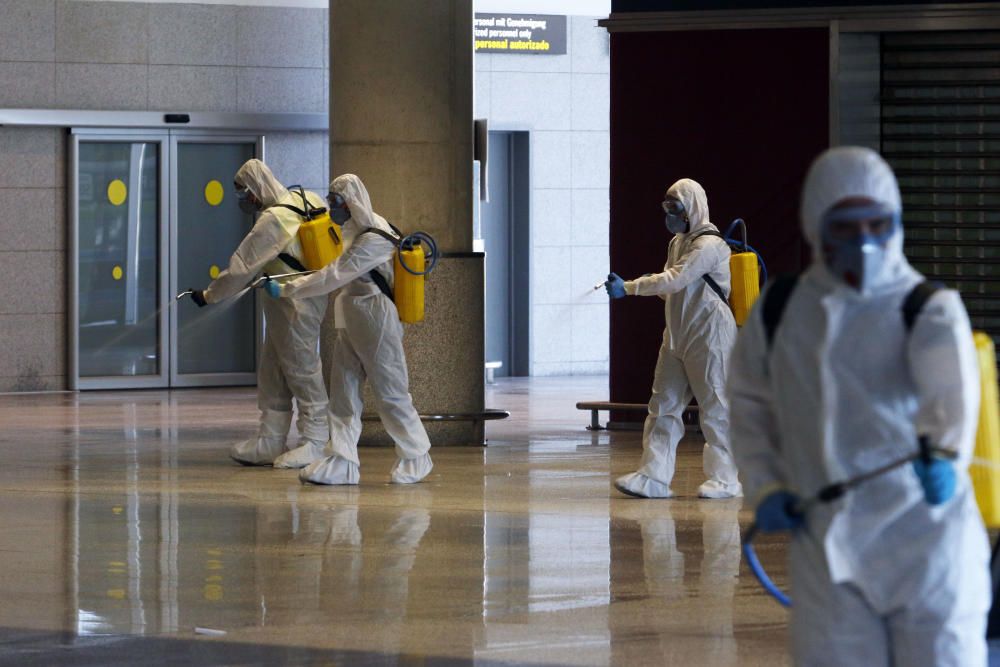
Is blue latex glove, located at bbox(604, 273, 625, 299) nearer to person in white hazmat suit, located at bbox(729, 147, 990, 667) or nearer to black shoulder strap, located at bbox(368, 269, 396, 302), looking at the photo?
black shoulder strap, located at bbox(368, 269, 396, 302)

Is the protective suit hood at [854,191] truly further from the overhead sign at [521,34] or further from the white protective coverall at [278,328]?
the overhead sign at [521,34]

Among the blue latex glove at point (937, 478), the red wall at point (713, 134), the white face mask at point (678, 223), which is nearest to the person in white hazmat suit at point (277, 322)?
the white face mask at point (678, 223)

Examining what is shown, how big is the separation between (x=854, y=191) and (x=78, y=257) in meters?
15.5

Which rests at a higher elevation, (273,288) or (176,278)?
(176,278)

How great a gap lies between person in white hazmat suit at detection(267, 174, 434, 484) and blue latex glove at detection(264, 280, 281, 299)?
4 centimetres

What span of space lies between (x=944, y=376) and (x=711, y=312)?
20.2ft

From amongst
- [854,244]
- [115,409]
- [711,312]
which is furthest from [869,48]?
[854,244]

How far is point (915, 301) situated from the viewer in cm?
367

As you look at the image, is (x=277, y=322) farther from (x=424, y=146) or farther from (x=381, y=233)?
(x=424, y=146)

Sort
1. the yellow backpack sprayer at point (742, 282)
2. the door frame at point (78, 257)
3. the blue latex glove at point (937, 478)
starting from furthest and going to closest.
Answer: the door frame at point (78, 257)
the yellow backpack sprayer at point (742, 282)
the blue latex glove at point (937, 478)

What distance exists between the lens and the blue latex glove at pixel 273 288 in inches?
419

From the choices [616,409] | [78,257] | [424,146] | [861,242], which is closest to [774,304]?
[861,242]

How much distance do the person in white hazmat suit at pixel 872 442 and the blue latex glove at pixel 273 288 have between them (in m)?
7.11

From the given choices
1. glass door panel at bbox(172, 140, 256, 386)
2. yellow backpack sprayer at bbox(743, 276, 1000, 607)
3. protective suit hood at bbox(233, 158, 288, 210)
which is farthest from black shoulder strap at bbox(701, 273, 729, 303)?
glass door panel at bbox(172, 140, 256, 386)
